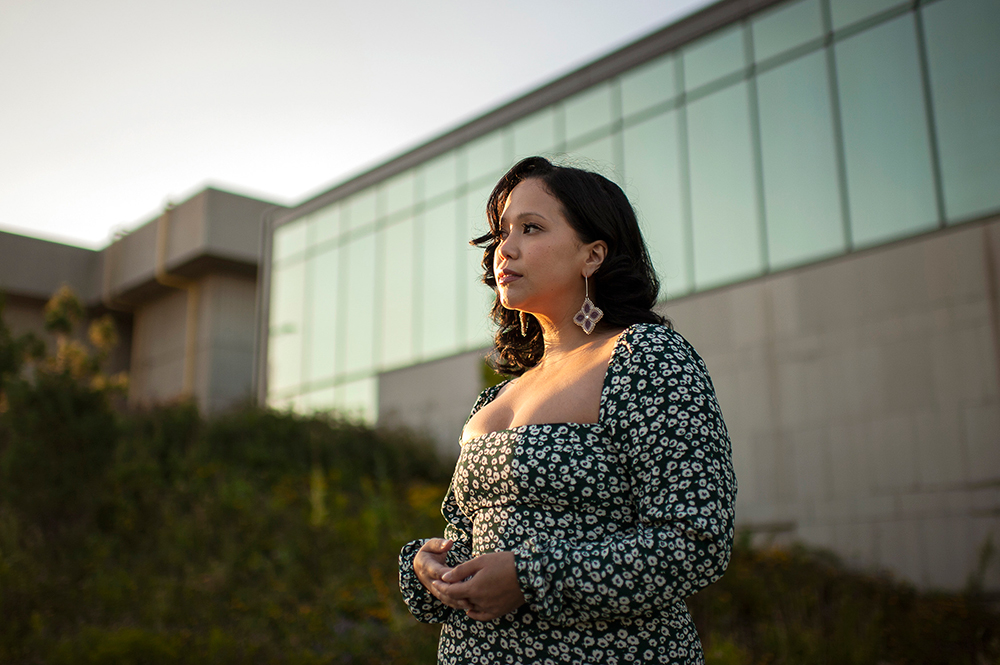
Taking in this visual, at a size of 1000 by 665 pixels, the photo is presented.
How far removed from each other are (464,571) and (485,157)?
16557 millimetres

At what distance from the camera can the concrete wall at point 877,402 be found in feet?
30.9

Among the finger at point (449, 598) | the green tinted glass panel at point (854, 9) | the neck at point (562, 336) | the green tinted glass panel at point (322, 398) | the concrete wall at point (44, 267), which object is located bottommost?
the finger at point (449, 598)

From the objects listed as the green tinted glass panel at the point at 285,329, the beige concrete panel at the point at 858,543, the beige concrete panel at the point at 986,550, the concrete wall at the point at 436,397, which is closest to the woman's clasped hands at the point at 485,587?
the beige concrete panel at the point at 986,550

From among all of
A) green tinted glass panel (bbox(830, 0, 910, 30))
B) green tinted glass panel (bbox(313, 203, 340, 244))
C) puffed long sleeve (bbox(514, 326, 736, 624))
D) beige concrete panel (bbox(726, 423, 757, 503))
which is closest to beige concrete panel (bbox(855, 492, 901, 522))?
beige concrete panel (bbox(726, 423, 757, 503))

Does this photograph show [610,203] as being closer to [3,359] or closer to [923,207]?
[923,207]

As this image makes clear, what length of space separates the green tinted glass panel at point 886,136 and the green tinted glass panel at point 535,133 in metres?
6.15

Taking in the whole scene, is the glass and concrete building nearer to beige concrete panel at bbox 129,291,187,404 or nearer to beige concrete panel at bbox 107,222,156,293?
beige concrete panel at bbox 129,291,187,404

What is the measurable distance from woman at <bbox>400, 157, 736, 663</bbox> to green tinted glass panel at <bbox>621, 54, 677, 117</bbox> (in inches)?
503

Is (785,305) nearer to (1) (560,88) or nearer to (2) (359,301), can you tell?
(1) (560,88)

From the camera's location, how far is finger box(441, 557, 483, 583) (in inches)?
68.1

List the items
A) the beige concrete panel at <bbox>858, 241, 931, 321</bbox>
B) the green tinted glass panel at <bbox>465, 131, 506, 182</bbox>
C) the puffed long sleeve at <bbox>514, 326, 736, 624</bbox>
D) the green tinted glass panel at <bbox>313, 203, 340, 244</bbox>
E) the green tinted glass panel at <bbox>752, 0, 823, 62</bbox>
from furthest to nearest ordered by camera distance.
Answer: the green tinted glass panel at <bbox>313, 203, 340, 244</bbox>, the green tinted glass panel at <bbox>465, 131, 506, 182</bbox>, the green tinted glass panel at <bbox>752, 0, 823, 62</bbox>, the beige concrete panel at <bbox>858, 241, 931, 321</bbox>, the puffed long sleeve at <bbox>514, 326, 736, 624</bbox>

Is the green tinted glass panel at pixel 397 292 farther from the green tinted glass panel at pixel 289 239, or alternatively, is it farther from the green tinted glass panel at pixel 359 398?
the green tinted glass panel at pixel 289 239

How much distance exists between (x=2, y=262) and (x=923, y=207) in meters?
29.2

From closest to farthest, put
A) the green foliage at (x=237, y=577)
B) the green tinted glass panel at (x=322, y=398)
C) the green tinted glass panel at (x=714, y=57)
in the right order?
the green foliage at (x=237, y=577), the green tinted glass panel at (x=714, y=57), the green tinted glass panel at (x=322, y=398)
